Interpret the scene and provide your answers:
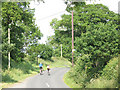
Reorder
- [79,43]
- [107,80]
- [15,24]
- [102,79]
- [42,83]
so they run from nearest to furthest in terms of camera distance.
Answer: [107,80]
[102,79]
[42,83]
[79,43]
[15,24]

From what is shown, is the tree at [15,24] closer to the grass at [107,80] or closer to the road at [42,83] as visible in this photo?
the road at [42,83]

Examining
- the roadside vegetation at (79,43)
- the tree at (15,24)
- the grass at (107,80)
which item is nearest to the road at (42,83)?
the roadside vegetation at (79,43)

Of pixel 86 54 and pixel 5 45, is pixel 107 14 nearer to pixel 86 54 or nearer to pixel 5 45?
pixel 86 54

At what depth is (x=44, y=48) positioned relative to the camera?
59.9 metres

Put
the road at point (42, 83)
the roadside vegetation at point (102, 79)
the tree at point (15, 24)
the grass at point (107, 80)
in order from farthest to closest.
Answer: the tree at point (15, 24) < the road at point (42, 83) < the roadside vegetation at point (102, 79) < the grass at point (107, 80)

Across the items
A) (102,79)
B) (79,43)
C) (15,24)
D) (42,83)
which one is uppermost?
(15,24)

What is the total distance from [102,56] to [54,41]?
18.6 m

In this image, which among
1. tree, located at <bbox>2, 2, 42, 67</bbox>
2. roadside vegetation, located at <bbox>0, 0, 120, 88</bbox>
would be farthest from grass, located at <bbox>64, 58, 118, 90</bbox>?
tree, located at <bbox>2, 2, 42, 67</bbox>

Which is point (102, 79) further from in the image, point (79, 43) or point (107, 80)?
point (79, 43)

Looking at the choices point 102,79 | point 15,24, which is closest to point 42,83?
point 102,79

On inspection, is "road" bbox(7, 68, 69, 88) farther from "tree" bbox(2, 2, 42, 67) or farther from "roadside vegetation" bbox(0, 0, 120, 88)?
"tree" bbox(2, 2, 42, 67)

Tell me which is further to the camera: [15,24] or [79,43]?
[15,24]

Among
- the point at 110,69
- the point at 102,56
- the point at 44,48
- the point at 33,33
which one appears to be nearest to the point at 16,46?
the point at 33,33

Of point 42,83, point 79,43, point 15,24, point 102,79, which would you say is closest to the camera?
point 102,79
